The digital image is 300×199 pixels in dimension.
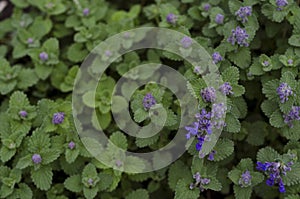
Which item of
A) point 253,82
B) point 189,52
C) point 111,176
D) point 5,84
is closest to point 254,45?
point 253,82

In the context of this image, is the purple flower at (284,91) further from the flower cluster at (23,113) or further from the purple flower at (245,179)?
the flower cluster at (23,113)

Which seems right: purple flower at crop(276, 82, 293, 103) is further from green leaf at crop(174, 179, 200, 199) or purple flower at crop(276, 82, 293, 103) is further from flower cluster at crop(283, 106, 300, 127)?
green leaf at crop(174, 179, 200, 199)

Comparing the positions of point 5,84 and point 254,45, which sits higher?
point 254,45

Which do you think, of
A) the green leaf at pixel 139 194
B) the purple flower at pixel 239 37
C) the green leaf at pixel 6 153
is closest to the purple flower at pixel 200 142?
the green leaf at pixel 139 194

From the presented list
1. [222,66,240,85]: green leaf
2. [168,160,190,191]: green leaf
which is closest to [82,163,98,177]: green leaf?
[168,160,190,191]: green leaf

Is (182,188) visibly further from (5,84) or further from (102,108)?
(5,84)
